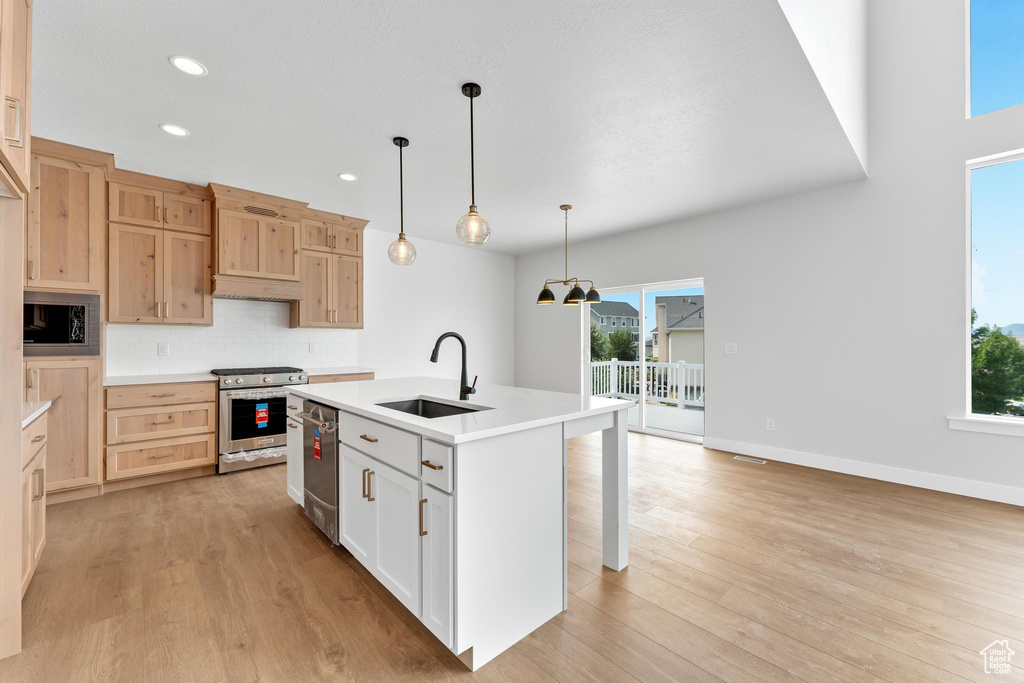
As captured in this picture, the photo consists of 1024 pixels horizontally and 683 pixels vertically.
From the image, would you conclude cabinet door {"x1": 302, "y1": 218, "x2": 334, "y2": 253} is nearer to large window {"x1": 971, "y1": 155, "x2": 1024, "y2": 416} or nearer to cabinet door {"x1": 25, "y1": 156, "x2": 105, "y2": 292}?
cabinet door {"x1": 25, "y1": 156, "x2": 105, "y2": 292}

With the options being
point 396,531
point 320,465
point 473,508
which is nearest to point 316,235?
point 320,465

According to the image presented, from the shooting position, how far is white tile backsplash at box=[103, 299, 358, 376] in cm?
391

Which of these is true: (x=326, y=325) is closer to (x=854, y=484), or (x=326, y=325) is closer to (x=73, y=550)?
(x=73, y=550)

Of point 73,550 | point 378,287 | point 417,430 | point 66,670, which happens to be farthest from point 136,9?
point 378,287

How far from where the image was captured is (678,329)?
5285mm

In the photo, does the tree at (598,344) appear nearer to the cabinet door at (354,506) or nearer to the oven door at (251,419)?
the oven door at (251,419)

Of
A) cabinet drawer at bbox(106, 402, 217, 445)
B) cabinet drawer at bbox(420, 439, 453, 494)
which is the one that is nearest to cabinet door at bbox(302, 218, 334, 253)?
cabinet drawer at bbox(106, 402, 217, 445)

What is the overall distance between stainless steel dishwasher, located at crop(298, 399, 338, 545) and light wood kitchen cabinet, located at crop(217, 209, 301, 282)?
210 cm

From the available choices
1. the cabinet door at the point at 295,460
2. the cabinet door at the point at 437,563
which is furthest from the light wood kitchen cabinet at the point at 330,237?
the cabinet door at the point at 437,563

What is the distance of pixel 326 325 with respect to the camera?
4770mm

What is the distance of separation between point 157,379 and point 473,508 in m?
3.61

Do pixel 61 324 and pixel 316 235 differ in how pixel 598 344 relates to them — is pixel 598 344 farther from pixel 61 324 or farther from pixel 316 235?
pixel 61 324

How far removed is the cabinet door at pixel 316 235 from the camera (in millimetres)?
4629

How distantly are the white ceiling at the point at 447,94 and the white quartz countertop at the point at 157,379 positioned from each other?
177cm
